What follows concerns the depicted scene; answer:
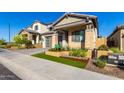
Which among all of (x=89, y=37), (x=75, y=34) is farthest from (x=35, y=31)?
(x=89, y=37)

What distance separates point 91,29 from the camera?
1730cm

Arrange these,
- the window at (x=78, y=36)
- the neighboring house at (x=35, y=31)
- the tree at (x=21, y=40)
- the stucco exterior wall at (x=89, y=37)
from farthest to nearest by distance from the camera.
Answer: the neighboring house at (x=35, y=31), the tree at (x=21, y=40), the window at (x=78, y=36), the stucco exterior wall at (x=89, y=37)

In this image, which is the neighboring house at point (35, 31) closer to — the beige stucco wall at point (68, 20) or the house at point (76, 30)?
the house at point (76, 30)

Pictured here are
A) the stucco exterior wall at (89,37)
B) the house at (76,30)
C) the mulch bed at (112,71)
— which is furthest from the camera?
the house at (76,30)

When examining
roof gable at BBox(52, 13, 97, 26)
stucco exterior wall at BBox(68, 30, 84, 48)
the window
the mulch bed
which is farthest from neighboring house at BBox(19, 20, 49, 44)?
the mulch bed

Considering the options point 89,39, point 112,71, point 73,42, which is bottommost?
point 112,71

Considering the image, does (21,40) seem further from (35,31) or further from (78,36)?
(78,36)

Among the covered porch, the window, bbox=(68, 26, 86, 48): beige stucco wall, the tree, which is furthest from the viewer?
the tree

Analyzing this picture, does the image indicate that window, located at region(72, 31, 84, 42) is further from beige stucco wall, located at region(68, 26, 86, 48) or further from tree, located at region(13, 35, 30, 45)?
tree, located at region(13, 35, 30, 45)

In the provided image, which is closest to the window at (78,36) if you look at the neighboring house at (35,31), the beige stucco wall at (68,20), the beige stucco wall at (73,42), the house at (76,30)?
the house at (76,30)

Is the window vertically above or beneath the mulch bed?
above
